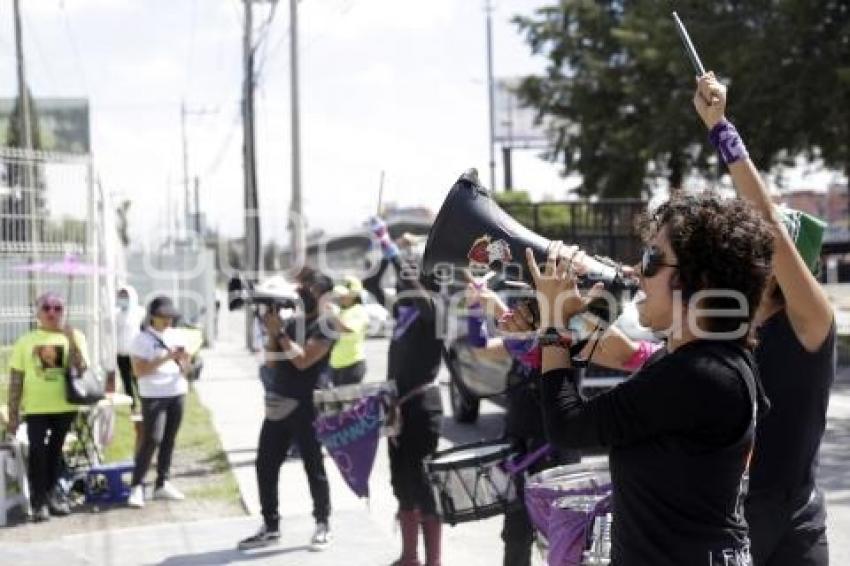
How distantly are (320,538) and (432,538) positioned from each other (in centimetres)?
108

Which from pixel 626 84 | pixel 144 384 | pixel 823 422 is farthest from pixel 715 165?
pixel 823 422

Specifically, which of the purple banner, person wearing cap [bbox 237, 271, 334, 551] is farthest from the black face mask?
the purple banner

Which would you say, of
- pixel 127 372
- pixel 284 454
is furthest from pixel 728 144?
pixel 127 372

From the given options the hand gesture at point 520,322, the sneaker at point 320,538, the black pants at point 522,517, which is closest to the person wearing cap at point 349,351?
the sneaker at point 320,538

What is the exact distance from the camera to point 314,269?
721 centimetres

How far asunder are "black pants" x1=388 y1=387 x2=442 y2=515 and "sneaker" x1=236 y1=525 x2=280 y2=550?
1.22 metres

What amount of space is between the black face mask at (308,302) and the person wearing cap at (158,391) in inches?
78.2

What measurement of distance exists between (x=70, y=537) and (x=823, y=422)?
18.1ft

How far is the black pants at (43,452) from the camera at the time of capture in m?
8.17

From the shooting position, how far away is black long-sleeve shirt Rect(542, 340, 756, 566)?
259cm

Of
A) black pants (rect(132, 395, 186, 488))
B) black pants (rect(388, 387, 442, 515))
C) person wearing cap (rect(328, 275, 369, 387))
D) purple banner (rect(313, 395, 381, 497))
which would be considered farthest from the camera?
person wearing cap (rect(328, 275, 369, 387))

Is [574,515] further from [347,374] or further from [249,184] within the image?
[249,184]

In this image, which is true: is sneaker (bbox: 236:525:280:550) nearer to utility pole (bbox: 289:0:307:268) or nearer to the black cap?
the black cap

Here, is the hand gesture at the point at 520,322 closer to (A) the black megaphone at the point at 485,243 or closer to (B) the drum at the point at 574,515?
(A) the black megaphone at the point at 485,243
